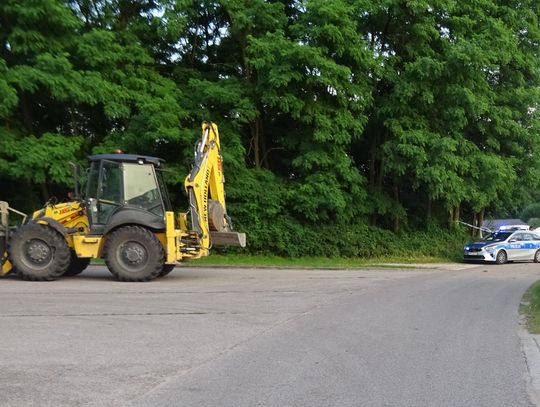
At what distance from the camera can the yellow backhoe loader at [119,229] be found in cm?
1571

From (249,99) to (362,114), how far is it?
15.9ft

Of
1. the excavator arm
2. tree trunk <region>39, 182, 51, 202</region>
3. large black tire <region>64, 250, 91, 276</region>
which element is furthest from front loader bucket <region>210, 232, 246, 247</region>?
tree trunk <region>39, 182, 51, 202</region>

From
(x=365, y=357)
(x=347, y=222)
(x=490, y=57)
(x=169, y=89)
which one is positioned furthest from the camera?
(x=347, y=222)

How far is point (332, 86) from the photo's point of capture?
24.0 meters

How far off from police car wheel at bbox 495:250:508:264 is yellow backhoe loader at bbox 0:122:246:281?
16.7 metres

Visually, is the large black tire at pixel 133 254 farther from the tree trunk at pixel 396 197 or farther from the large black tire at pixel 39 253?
the tree trunk at pixel 396 197

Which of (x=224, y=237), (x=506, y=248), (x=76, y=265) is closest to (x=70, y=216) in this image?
(x=76, y=265)

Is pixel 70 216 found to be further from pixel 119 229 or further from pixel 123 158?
pixel 123 158

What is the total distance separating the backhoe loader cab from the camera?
629 inches

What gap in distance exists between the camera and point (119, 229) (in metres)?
15.8

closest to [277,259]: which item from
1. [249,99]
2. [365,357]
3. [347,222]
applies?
[347,222]

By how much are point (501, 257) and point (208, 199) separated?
17408 millimetres

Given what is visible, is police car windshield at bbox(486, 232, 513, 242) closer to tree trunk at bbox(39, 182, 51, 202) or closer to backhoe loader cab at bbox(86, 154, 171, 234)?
backhoe loader cab at bbox(86, 154, 171, 234)

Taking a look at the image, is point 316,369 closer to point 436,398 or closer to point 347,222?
point 436,398
